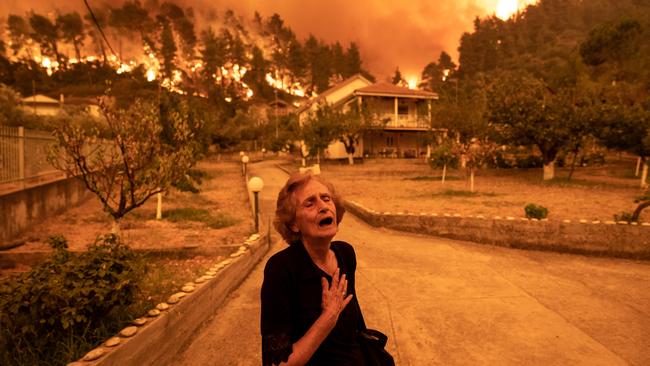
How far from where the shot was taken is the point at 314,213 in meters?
2.09

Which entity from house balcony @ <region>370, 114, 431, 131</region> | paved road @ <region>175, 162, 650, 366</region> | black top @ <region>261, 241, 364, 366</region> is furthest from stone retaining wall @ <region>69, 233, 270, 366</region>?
house balcony @ <region>370, 114, 431, 131</region>

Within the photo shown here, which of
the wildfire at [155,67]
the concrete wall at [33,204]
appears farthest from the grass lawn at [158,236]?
the wildfire at [155,67]

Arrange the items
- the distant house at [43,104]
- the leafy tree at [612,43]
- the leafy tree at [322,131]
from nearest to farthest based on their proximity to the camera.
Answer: the leafy tree at [322,131]
the leafy tree at [612,43]
the distant house at [43,104]

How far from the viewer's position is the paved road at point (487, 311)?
400cm

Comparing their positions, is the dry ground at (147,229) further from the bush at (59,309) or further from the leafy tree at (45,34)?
the leafy tree at (45,34)

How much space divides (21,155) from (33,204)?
5.12 feet

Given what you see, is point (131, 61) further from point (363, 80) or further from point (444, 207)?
point (444, 207)

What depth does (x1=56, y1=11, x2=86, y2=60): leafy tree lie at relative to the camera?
8288 centimetres

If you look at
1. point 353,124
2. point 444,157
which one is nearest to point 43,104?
point 353,124

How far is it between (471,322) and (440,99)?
37.2m

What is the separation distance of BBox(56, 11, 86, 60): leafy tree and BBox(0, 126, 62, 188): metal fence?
90.8m

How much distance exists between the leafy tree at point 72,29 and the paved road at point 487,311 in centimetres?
9957

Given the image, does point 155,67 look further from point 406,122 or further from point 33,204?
point 33,204

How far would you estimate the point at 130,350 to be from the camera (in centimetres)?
325
